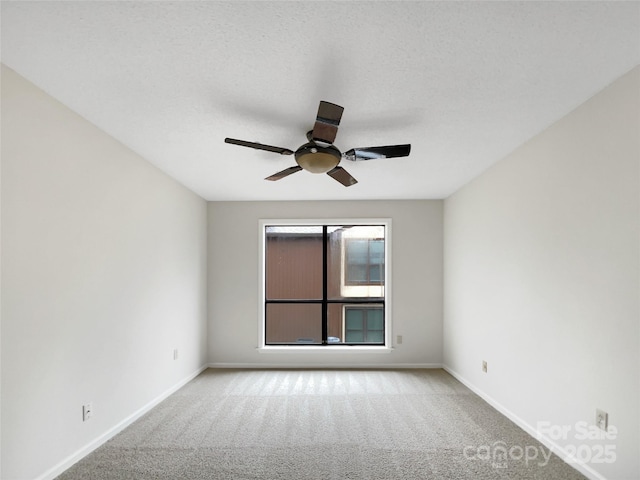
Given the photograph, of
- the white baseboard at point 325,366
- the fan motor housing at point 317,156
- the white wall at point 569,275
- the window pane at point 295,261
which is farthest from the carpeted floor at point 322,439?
the fan motor housing at point 317,156

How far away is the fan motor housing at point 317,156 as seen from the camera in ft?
8.27

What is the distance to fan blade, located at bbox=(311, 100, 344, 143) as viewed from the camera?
197 cm

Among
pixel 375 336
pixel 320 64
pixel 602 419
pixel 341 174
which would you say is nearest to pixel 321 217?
pixel 375 336

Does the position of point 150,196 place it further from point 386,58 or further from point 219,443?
point 386,58

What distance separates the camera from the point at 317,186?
4.42m

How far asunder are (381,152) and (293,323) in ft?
11.6

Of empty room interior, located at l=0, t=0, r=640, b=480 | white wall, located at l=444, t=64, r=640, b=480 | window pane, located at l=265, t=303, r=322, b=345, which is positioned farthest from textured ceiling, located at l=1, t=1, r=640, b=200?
window pane, located at l=265, t=303, r=322, b=345

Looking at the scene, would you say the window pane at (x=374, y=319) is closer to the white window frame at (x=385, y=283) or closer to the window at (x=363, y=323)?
the window at (x=363, y=323)

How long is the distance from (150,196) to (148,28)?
6.95ft

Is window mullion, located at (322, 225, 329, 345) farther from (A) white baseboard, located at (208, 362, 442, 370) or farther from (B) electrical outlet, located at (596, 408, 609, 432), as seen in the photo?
(B) electrical outlet, located at (596, 408, 609, 432)

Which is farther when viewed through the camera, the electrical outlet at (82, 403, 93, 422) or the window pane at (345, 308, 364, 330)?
the window pane at (345, 308, 364, 330)

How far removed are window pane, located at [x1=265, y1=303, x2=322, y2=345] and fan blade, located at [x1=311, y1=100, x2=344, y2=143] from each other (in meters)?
3.52

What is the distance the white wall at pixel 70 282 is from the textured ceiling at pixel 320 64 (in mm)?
281

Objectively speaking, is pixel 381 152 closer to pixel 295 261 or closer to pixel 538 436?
pixel 538 436
